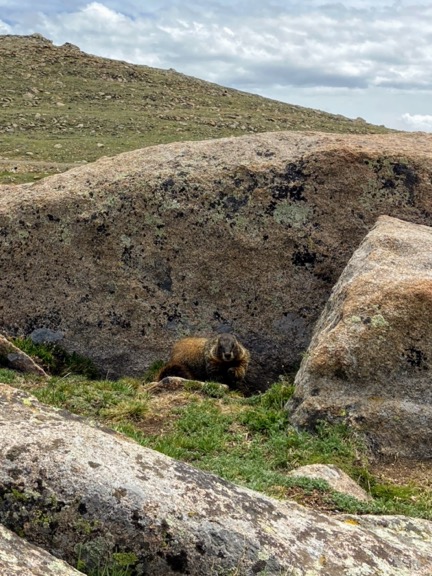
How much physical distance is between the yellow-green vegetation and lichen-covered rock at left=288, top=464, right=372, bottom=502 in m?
0.19

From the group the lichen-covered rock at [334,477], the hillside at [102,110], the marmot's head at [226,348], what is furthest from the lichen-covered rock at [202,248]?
the hillside at [102,110]

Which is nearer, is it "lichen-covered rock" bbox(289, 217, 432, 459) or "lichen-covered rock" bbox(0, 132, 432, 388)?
"lichen-covered rock" bbox(289, 217, 432, 459)

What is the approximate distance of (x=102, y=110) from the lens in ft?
241

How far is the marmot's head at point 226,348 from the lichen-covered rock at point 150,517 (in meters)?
7.60

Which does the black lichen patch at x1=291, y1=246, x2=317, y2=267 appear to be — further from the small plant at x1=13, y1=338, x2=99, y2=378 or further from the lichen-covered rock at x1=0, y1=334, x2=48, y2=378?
the lichen-covered rock at x1=0, y1=334, x2=48, y2=378

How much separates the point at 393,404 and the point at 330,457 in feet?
4.48

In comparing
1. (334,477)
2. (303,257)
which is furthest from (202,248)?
(334,477)

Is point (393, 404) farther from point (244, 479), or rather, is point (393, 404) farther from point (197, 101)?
point (197, 101)

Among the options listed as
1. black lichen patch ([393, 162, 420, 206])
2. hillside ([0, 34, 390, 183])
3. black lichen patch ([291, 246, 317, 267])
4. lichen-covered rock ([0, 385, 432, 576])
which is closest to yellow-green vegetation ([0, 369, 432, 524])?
lichen-covered rock ([0, 385, 432, 576])

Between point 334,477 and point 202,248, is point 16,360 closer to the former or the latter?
point 202,248

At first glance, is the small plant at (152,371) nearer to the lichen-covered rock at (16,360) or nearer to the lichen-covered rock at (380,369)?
the lichen-covered rock at (16,360)

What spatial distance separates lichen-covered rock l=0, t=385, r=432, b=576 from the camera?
17.2 ft

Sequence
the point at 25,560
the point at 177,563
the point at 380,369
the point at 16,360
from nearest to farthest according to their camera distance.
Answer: the point at 25,560, the point at 177,563, the point at 380,369, the point at 16,360

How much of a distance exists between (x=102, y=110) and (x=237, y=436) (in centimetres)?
6627
